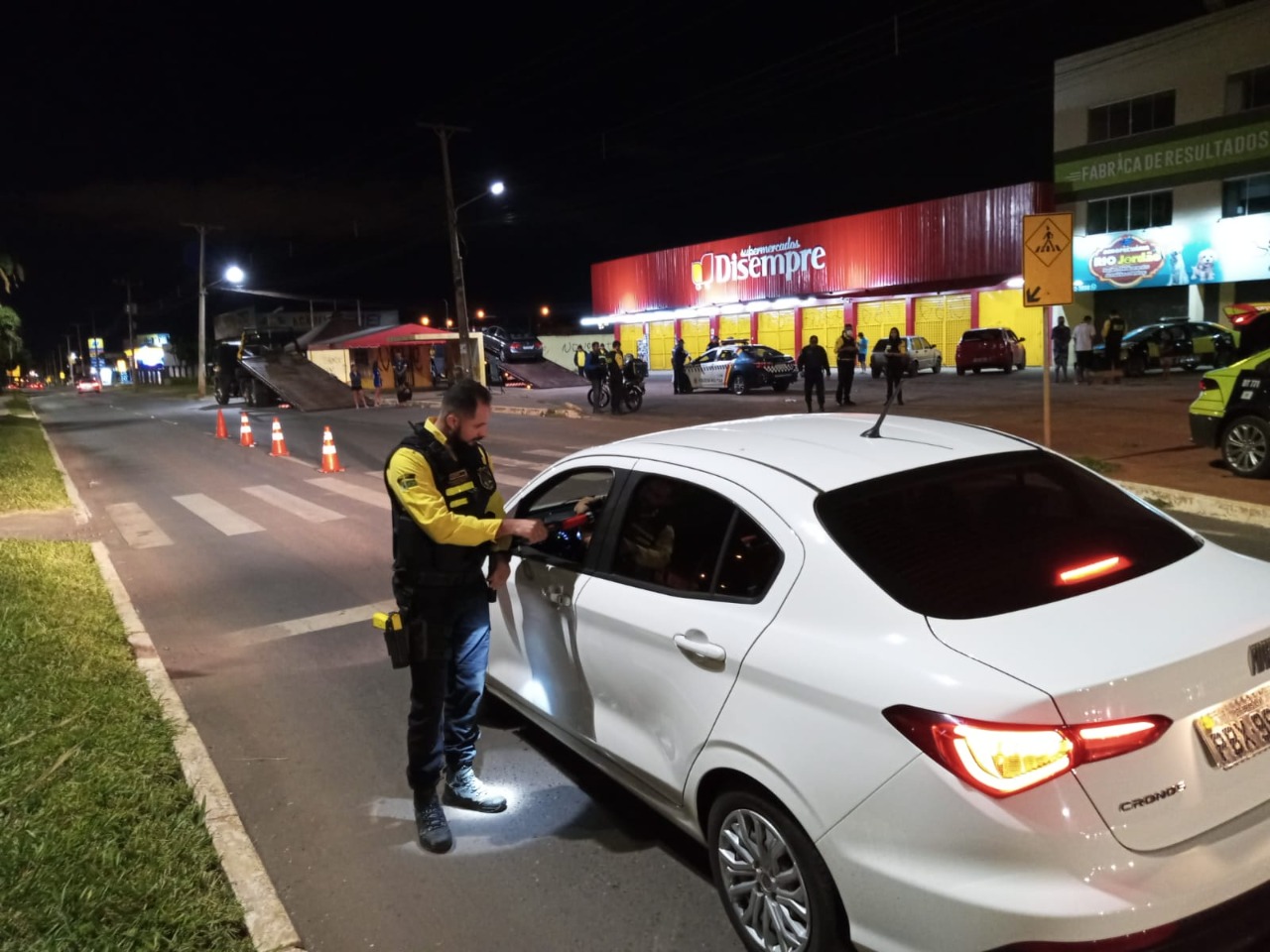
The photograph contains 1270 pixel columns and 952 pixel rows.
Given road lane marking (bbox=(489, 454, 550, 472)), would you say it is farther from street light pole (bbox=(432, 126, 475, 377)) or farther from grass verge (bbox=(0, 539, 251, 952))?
street light pole (bbox=(432, 126, 475, 377))

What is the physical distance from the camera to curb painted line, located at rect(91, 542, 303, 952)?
319 centimetres

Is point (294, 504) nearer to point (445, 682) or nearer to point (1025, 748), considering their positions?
point (445, 682)

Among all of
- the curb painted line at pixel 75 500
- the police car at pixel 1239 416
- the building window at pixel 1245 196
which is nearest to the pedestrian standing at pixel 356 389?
the curb painted line at pixel 75 500

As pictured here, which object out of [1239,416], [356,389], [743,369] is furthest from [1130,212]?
[356,389]

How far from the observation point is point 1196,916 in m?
2.17

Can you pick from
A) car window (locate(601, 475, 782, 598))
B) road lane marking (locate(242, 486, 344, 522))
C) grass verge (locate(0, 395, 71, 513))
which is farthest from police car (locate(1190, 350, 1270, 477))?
grass verge (locate(0, 395, 71, 513))

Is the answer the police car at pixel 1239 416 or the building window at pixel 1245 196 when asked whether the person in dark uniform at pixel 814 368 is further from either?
the building window at pixel 1245 196

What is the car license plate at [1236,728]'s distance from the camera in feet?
7.43

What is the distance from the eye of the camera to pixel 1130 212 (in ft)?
108

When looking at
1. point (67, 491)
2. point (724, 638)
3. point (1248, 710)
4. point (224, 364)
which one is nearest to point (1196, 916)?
point (1248, 710)

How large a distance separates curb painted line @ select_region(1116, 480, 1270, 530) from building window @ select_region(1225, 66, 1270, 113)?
27.2 meters

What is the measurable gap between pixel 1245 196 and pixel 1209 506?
26742 millimetres

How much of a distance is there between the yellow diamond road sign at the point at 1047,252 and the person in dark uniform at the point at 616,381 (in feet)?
48.8

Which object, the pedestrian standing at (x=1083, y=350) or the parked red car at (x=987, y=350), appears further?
the parked red car at (x=987, y=350)
